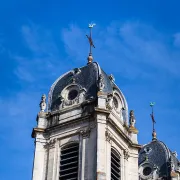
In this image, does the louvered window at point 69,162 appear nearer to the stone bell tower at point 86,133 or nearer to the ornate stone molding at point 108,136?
the stone bell tower at point 86,133

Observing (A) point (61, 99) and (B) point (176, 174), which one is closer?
(A) point (61, 99)

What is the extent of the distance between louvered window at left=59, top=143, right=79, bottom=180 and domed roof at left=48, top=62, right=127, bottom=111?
4221 mm

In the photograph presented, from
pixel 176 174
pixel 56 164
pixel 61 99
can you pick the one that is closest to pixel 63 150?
pixel 56 164

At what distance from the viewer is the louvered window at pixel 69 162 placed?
48406 mm

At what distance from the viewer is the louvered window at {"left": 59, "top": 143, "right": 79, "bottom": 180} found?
4841 cm

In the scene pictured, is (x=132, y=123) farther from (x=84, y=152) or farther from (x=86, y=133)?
(x=84, y=152)

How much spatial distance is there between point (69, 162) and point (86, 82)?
23.3ft

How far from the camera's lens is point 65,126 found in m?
50.7

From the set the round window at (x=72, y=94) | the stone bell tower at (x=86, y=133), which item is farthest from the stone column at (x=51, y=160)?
the round window at (x=72, y=94)

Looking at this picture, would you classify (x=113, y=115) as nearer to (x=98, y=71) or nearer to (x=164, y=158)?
(x=98, y=71)

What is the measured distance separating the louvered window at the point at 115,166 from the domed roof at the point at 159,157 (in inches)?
572

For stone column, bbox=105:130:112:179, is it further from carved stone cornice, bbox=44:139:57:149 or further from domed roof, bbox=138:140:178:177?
domed roof, bbox=138:140:178:177

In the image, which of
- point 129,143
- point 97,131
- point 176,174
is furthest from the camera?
point 176,174

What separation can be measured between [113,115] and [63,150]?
15.5ft
